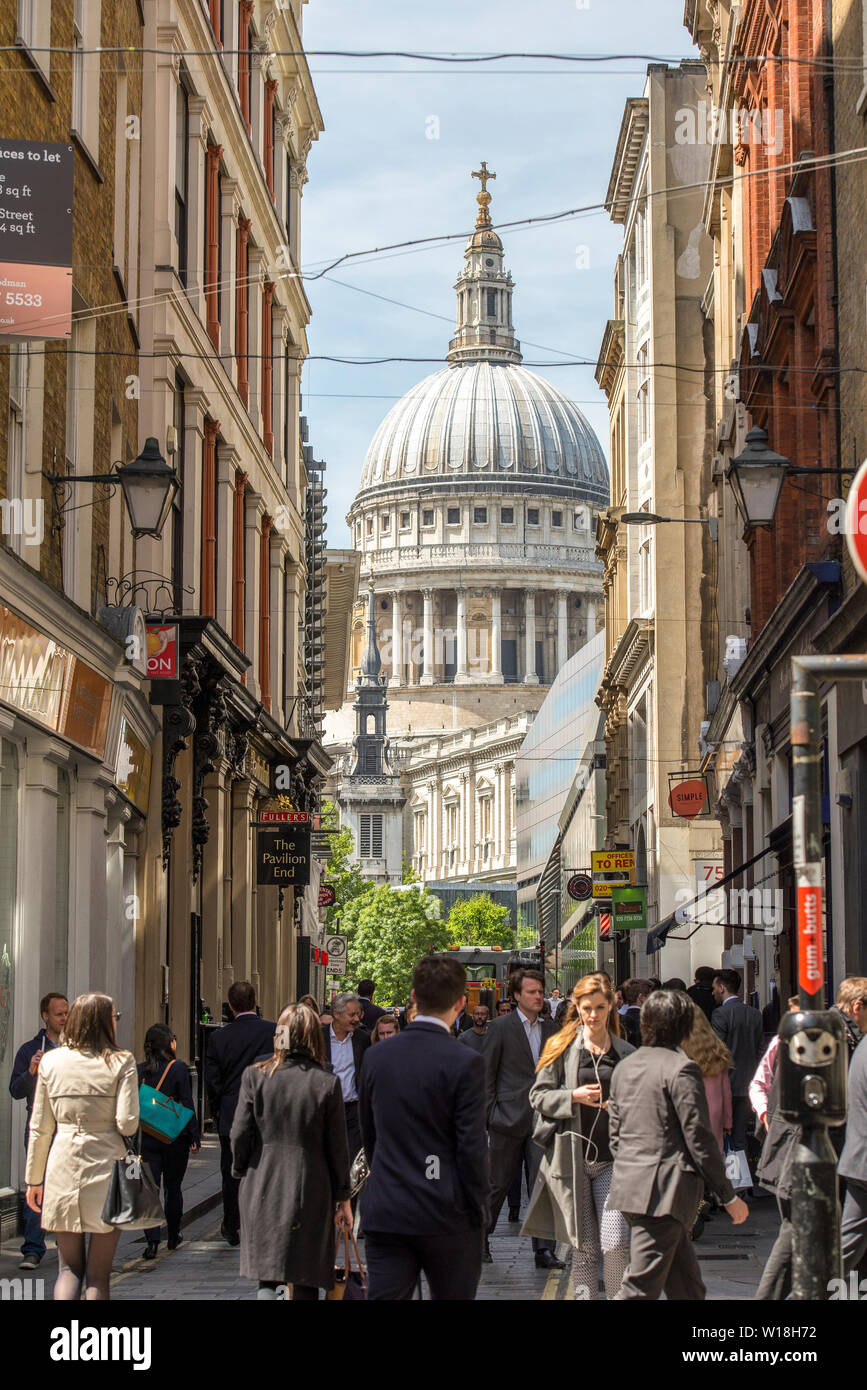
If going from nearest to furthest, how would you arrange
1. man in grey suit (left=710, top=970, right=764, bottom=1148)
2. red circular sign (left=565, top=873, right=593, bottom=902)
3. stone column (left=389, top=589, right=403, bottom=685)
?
man in grey suit (left=710, top=970, right=764, bottom=1148) → red circular sign (left=565, top=873, right=593, bottom=902) → stone column (left=389, top=589, right=403, bottom=685)

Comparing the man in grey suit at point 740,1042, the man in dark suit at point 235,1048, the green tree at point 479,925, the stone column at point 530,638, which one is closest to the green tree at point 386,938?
the green tree at point 479,925

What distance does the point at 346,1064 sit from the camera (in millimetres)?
14734

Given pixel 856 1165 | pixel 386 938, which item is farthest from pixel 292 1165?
pixel 386 938

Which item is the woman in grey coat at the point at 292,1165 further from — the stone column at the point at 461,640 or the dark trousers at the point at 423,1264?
the stone column at the point at 461,640

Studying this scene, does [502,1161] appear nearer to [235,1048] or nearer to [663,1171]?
[235,1048]

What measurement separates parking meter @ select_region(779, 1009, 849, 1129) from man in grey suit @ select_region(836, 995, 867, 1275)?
7.86 feet

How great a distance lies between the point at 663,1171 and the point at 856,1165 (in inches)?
47.2

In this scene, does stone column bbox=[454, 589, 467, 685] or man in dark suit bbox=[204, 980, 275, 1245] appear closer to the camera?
man in dark suit bbox=[204, 980, 275, 1245]

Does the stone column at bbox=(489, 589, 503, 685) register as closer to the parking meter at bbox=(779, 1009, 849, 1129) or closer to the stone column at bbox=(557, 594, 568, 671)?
the stone column at bbox=(557, 594, 568, 671)

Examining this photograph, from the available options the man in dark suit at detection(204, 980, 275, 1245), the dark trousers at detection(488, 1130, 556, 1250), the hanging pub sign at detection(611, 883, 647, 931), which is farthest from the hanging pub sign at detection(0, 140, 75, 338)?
the hanging pub sign at detection(611, 883, 647, 931)

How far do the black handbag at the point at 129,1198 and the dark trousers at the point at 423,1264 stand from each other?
1894 millimetres

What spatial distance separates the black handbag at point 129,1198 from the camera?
31.1 ft

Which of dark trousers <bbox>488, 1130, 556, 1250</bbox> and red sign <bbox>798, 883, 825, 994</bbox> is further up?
red sign <bbox>798, 883, 825, 994</bbox>

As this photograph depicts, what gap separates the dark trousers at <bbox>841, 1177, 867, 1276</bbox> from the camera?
31.4ft
